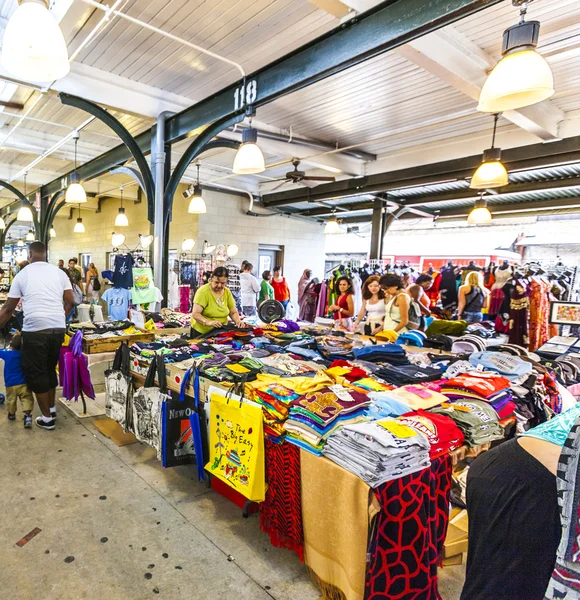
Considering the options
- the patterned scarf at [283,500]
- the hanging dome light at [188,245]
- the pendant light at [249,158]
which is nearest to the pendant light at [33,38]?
the pendant light at [249,158]

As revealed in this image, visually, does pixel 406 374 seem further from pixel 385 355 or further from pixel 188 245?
pixel 188 245

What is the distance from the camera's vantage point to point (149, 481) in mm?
2973

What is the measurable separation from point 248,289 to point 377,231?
10.9ft

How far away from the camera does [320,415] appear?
190cm

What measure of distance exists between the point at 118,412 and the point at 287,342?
5.28ft

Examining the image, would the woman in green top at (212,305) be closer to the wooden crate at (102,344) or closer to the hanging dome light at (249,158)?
the wooden crate at (102,344)

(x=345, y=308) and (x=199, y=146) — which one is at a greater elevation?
(x=199, y=146)

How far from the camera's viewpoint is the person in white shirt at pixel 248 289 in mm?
8164

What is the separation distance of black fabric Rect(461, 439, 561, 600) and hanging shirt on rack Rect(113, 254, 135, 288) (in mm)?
6212

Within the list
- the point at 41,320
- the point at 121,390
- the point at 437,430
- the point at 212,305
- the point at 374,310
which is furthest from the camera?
the point at 374,310

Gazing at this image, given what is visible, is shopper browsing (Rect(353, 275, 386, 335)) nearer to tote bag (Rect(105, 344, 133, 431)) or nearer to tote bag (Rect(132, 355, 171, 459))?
tote bag (Rect(132, 355, 171, 459))

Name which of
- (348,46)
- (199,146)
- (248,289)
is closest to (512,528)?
(348,46)

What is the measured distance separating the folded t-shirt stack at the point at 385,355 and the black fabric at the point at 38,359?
295 centimetres

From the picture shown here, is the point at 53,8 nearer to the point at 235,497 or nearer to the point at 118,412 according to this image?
the point at 118,412
